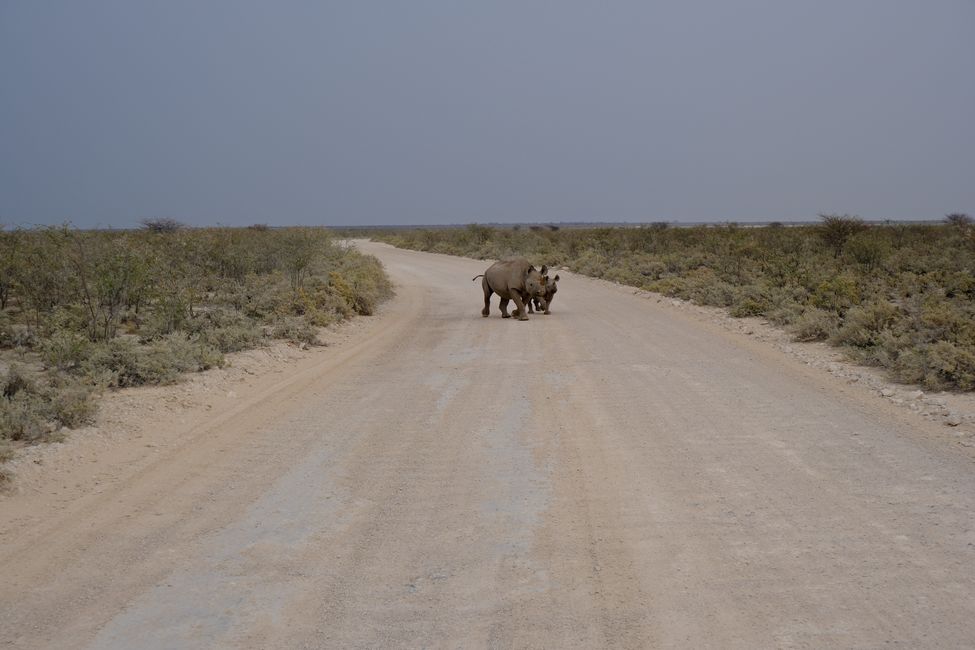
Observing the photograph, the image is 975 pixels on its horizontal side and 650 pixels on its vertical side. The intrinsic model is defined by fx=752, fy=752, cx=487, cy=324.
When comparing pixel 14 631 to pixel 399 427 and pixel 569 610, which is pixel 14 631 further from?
pixel 399 427

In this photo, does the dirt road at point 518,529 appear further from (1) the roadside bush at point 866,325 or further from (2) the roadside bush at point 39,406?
(1) the roadside bush at point 866,325

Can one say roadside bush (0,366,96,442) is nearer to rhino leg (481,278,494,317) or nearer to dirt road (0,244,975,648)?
dirt road (0,244,975,648)

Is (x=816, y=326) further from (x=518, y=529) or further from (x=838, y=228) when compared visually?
(x=838, y=228)

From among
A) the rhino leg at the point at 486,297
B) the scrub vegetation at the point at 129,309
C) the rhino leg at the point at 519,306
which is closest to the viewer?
the scrub vegetation at the point at 129,309

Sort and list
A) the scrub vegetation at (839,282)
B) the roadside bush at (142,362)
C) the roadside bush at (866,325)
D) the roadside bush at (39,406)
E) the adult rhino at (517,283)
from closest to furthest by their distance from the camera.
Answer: the roadside bush at (39,406) < the roadside bush at (142,362) < the scrub vegetation at (839,282) < the roadside bush at (866,325) < the adult rhino at (517,283)

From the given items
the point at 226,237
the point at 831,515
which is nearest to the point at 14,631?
the point at 831,515

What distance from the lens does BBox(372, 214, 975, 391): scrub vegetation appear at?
427 inches

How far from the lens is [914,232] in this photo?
35094 millimetres

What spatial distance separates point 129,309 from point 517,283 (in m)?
7.82

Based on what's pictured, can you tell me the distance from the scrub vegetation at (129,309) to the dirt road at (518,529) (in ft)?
5.03

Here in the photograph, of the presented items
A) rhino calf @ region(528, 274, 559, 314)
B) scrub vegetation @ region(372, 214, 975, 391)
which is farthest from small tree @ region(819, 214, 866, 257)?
rhino calf @ region(528, 274, 559, 314)

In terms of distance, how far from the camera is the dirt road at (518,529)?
4145 millimetres

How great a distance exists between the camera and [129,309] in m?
13.5

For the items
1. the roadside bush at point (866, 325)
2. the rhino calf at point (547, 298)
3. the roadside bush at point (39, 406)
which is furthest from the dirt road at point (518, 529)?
the rhino calf at point (547, 298)
